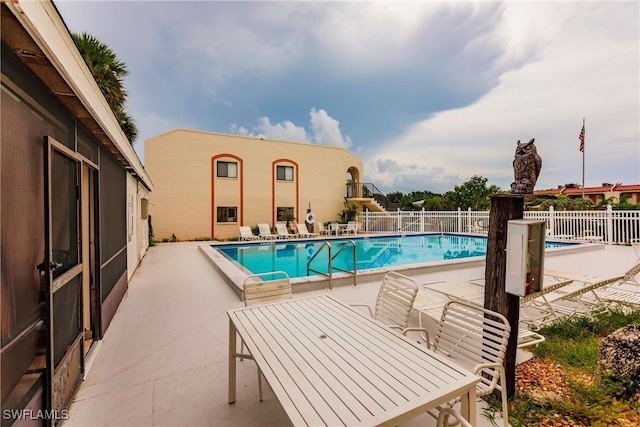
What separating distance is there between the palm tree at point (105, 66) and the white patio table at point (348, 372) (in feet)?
31.9

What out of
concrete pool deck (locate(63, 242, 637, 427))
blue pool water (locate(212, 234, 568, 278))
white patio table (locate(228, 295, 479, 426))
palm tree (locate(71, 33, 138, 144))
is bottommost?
blue pool water (locate(212, 234, 568, 278))

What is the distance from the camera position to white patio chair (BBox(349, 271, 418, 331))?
9.02 ft

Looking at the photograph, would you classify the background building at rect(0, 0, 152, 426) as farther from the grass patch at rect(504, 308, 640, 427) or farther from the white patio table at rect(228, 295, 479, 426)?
the grass patch at rect(504, 308, 640, 427)

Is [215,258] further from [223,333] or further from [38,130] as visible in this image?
[38,130]

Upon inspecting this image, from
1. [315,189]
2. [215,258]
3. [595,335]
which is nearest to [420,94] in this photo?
[315,189]

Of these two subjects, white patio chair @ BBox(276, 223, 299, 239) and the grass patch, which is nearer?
the grass patch

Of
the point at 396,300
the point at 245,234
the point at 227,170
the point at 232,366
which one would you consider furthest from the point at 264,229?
the point at 232,366

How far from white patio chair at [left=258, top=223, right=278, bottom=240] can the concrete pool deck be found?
9.42 metres

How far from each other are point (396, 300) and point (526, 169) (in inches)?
67.5

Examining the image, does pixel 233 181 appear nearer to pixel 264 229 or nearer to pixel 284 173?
pixel 284 173

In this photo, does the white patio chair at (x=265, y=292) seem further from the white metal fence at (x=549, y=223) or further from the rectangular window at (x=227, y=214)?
the rectangular window at (x=227, y=214)

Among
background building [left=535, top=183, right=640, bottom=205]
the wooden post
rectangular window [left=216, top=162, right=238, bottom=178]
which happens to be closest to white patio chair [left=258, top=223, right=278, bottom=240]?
rectangular window [left=216, top=162, right=238, bottom=178]

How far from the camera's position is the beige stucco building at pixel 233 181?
51.2 ft

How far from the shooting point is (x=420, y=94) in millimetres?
17672
